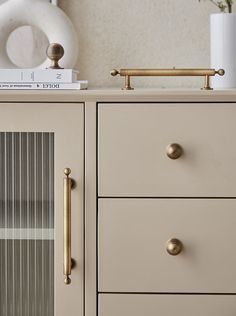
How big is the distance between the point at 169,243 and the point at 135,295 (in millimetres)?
106

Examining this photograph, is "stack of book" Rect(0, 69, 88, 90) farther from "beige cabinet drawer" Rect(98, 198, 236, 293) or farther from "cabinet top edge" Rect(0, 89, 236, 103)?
"beige cabinet drawer" Rect(98, 198, 236, 293)

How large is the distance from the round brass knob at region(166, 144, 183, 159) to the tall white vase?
0.88 ft

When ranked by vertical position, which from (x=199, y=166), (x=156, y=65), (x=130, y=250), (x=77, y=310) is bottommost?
(x=77, y=310)

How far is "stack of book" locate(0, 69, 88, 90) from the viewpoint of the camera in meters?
1.25

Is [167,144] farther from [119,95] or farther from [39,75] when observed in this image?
[39,75]

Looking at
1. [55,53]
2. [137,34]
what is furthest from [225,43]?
[55,53]

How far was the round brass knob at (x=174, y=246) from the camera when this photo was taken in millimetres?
1220

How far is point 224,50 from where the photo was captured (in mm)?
1421

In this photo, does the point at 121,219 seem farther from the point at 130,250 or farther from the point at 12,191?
the point at 12,191

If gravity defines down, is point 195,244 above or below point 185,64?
below

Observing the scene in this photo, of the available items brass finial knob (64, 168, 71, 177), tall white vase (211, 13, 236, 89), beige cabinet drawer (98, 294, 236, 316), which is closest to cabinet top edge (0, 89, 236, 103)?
brass finial knob (64, 168, 71, 177)

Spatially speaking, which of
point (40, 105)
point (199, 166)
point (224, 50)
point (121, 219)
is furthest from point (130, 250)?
point (224, 50)

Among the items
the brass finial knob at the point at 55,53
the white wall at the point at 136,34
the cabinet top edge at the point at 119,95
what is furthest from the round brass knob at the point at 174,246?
the white wall at the point at 136,34

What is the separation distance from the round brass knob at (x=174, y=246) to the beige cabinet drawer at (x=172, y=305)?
0.08 meters
